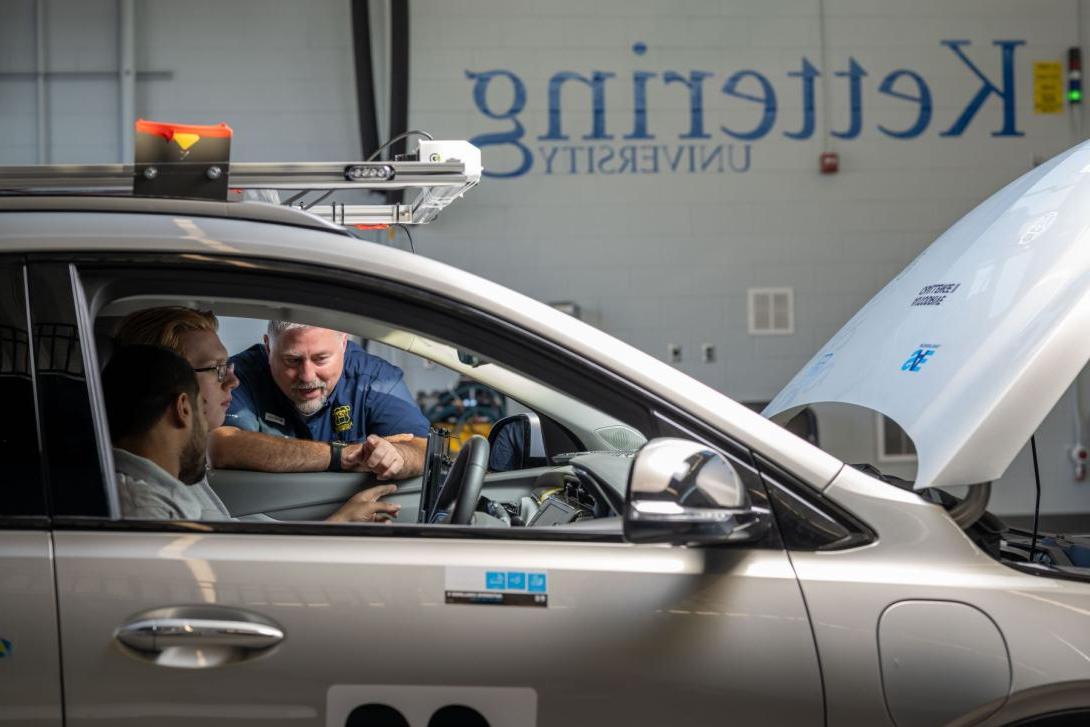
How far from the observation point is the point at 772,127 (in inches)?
351

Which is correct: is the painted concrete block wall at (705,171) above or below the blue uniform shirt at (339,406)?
above

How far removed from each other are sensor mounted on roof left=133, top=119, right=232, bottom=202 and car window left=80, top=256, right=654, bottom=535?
0.17 metres

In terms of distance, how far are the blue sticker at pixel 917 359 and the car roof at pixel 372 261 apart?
315 millimetres

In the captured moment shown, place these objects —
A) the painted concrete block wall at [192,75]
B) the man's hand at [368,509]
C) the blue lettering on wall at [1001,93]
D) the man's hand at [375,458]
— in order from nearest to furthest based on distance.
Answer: the man's hand at [368,509], the man's hand at [375,458], the painted concrete block wall at [192,75], the blue lettering on wall at [1001,93]

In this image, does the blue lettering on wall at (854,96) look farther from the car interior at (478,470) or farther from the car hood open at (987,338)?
the car hood open at (987,338)

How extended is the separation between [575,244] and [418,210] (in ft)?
19.6

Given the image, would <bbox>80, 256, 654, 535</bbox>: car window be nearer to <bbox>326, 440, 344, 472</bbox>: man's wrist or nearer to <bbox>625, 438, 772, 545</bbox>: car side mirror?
<bbox>326, 440, 344, 472</bbox>: man's wrist

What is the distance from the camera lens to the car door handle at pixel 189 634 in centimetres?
155

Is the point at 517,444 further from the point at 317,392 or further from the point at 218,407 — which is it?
the point at 218,407

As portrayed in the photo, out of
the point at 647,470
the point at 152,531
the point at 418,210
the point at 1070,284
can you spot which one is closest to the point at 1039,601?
the point at 1070,284

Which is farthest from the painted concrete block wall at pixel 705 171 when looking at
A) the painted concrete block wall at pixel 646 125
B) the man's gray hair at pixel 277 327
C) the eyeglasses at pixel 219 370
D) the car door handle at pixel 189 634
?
the car door handle at pixel 189 634

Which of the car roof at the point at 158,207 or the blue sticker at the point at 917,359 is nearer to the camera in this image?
the car roof at the point at 158,207

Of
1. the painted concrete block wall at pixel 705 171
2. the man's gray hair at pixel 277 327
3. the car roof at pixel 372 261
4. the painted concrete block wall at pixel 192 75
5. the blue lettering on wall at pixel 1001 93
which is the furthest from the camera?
the blue lettering on wall at pixel 1001 93

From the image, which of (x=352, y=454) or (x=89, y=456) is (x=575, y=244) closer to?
(x=352, y=454)
